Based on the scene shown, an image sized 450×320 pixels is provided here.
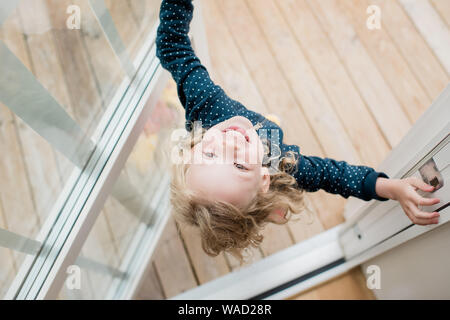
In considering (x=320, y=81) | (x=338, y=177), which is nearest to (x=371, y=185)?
(x=338, y=177)

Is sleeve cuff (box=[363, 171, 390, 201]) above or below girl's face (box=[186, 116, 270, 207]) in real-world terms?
below

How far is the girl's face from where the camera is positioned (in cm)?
67

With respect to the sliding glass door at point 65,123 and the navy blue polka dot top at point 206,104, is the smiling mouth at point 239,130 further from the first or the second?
the sliding glass door at point 65,123

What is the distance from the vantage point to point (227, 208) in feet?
2.28

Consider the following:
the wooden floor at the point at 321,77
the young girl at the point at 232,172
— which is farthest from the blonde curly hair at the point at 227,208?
the wooden floor at the point at 321,77

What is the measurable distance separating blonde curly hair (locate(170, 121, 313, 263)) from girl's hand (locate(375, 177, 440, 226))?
Answer: 0.19 m

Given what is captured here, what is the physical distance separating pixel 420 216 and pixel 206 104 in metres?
0.47

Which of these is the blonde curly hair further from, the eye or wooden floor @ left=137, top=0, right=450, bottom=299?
wooden floor @ left=137, top=0, right=450, bottom=299

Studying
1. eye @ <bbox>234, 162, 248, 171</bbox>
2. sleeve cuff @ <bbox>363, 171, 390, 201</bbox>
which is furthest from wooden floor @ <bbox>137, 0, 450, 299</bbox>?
eye @ <bbox>234, 162, 248, 171</bbox>

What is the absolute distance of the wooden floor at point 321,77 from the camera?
1.24 meters

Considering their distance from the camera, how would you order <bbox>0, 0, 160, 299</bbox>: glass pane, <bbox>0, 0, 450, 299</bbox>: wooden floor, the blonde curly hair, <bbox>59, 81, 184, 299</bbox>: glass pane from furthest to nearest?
<bbox>0, 0, 450, 299</bbox>: wooden floor, <bbox>59, 81, 184, 299</bbox>: glass pane, the blonde curly hair, <bbox>0, 0, 160, 299</bbox>: glass pane

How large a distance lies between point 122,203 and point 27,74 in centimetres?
56

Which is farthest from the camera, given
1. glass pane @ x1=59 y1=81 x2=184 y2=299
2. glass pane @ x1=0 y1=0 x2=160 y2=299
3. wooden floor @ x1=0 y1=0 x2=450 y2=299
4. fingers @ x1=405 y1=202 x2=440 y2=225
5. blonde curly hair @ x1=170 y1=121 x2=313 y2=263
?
wooden floor @ x1=0 y1=0 x2=450 y2=299

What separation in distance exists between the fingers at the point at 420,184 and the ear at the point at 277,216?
0.28 m
